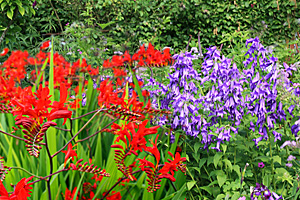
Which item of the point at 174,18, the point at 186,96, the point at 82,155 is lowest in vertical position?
the point at 82,155

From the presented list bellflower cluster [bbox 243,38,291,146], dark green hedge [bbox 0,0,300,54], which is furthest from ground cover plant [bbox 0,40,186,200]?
dark green hedge [bbox 0,0,300,54]

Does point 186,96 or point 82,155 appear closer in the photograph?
point 82,155

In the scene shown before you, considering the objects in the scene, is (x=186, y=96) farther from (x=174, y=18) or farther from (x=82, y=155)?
(x=174, y=18)

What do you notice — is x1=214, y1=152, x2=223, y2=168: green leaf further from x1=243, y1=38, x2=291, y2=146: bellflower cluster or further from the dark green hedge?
the dark green hedge

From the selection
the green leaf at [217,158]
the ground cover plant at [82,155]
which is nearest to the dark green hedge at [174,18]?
the ground cover plant at [82,155]

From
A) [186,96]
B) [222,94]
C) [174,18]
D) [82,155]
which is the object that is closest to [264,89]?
[222,94]

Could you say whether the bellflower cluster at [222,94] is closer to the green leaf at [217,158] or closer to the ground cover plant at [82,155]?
the green leaf at [217,158]

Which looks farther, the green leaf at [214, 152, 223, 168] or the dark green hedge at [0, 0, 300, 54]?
the dark green hedge at [0, 0, 300, 54]

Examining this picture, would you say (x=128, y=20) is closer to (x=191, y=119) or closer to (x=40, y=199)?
(x=191, y=119)

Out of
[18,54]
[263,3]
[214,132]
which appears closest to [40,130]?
[214,132]

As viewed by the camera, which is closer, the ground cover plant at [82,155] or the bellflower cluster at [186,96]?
the ground cover plant at [82,155]

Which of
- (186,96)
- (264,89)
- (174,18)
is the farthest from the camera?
(174,18)

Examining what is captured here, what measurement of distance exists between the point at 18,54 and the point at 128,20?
3746 millimetres

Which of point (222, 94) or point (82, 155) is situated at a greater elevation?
point (222, 94)
